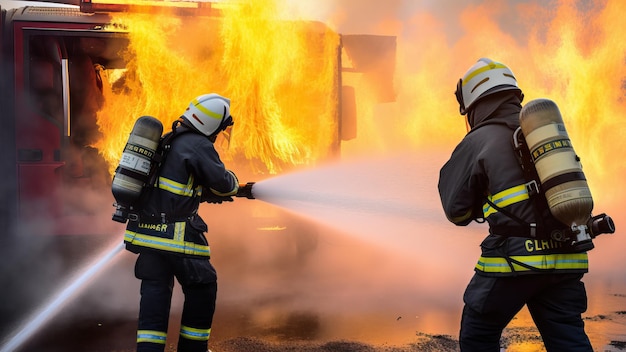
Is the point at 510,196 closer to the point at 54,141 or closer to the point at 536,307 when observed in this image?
the point at 536,307

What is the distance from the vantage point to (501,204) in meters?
2.61

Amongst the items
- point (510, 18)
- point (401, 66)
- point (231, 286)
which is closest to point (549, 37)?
point (510, 18)

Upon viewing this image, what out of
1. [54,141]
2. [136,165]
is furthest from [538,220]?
[54,141]

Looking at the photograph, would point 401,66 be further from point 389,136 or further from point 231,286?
point 231,286

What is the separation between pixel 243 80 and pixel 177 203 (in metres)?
4.01

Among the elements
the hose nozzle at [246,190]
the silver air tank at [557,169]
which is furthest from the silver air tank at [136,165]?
the silver air tank at [557,169]

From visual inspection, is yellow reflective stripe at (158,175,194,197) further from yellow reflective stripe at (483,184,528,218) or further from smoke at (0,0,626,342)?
yellow reflective stripe at (483,184,528,218)

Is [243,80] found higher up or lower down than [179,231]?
higher up

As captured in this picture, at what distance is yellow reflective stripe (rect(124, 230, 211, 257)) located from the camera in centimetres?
343

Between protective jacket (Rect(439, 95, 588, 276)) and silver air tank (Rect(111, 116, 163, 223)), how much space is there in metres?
1.64

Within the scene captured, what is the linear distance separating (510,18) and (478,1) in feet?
2.03

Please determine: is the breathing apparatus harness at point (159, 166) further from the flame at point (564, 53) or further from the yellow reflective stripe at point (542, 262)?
the flame at point (564, 53)

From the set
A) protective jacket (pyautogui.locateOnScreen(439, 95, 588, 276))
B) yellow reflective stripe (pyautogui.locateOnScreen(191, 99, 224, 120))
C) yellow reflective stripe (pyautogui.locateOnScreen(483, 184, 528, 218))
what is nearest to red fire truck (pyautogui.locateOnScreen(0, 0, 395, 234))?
yellow reflective stripe (pyautogui.locateOnScreen(191, 99, 224, 120))

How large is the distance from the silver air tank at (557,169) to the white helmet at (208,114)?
1.81 meters
